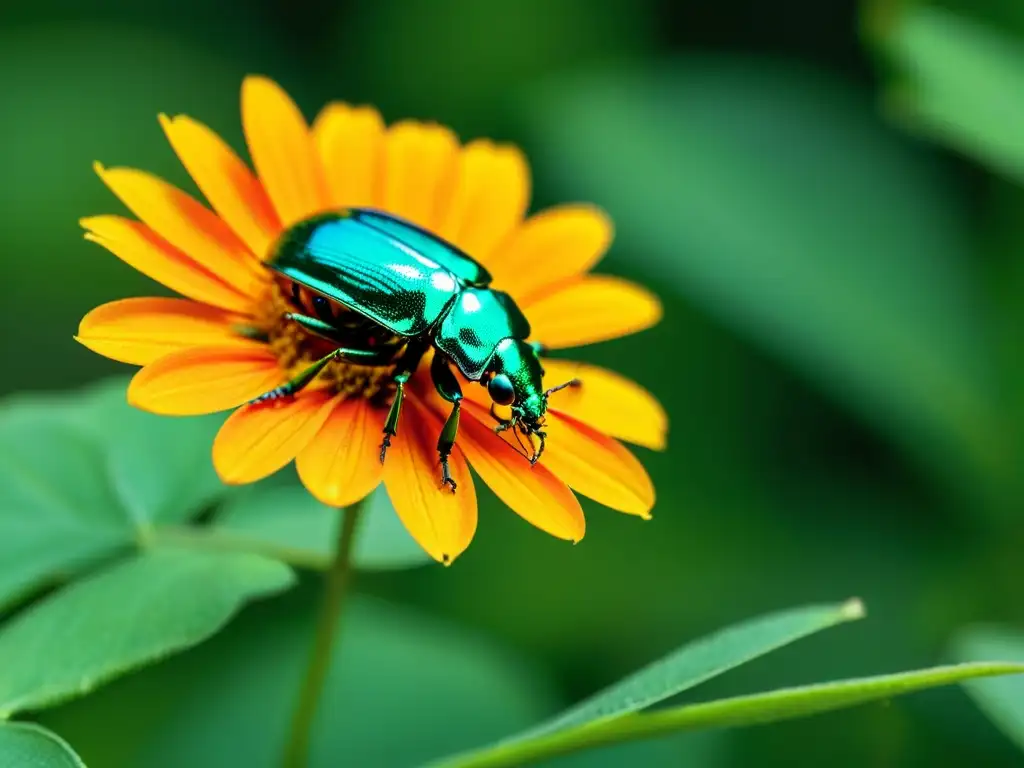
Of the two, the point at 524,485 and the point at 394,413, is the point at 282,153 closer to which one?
the point at 394,413

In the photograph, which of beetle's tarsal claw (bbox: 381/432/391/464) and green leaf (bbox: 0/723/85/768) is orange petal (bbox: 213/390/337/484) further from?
green leaf (bbox: 0/723/85/768)

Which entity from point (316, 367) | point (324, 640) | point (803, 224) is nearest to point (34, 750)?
point (324, 640)

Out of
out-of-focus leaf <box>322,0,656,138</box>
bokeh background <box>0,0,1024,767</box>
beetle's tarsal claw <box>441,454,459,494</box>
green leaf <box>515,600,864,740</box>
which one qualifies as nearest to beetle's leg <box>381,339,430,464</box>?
beetle's tarsal claw <box>441,454,459,494</box>

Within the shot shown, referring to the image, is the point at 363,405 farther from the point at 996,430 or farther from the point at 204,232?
→ the point at 996,430

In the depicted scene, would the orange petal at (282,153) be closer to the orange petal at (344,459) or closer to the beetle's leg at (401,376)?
the beetle's leg at (401,376)

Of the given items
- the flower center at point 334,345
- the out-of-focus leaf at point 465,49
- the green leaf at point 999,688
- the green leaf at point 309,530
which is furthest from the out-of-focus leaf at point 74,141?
the green leaf at point 999,688

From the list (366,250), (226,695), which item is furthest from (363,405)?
(226,695)
